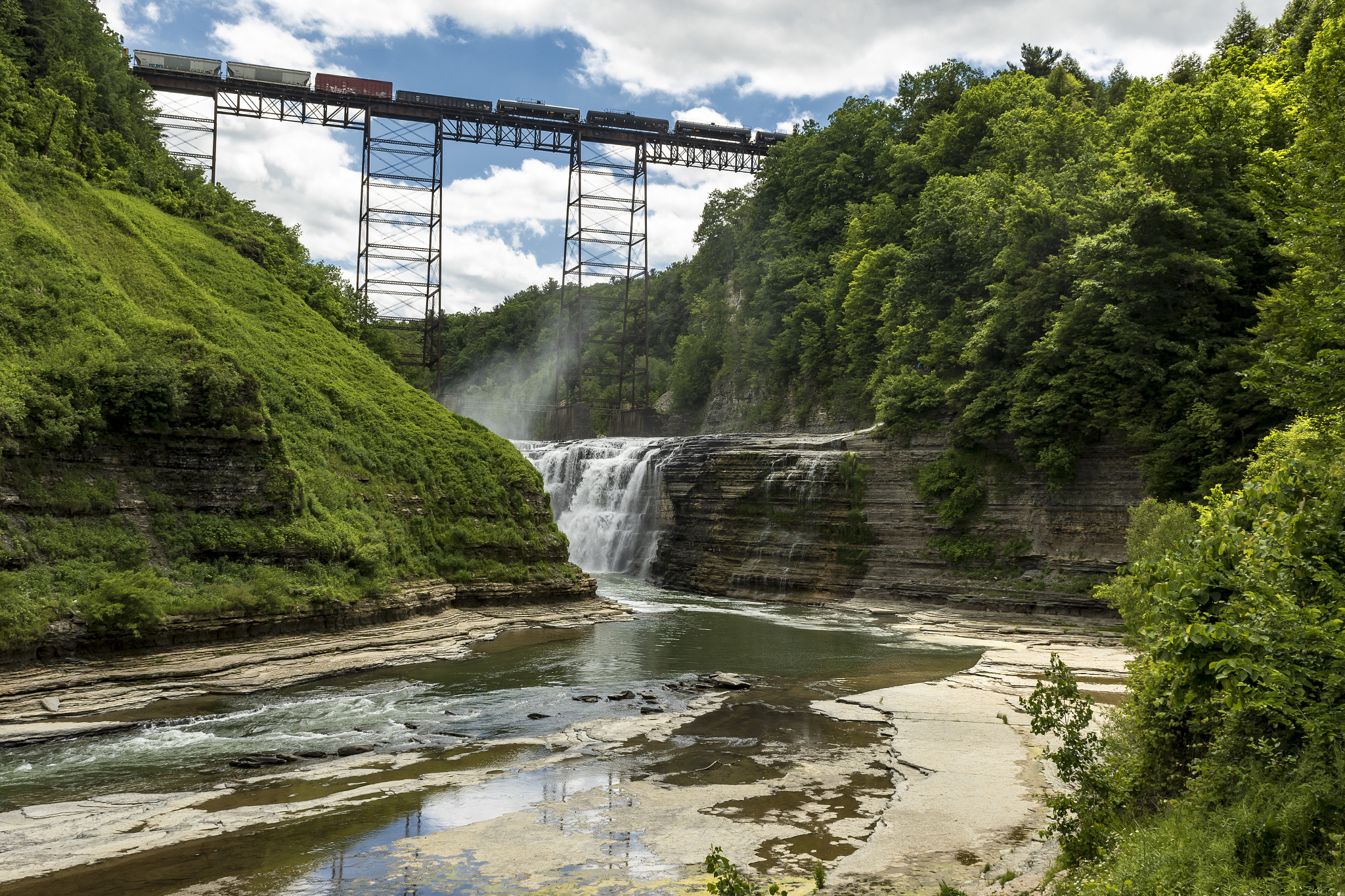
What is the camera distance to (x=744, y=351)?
72.0m

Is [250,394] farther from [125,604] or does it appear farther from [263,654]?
[263,654]

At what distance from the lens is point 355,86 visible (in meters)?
54.8

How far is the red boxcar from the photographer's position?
5444cm

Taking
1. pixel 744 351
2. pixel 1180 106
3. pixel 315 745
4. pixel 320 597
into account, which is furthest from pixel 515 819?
pixel 744 351

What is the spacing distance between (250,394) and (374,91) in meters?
38.0

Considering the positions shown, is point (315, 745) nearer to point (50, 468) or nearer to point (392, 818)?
point (392, 818)

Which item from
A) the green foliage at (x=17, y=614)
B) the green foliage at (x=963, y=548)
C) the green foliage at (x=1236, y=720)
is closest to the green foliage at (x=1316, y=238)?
the green foliage at (x=1236, y=720)

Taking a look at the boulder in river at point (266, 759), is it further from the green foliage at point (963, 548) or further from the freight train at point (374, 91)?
the freight train at point (374, 91)

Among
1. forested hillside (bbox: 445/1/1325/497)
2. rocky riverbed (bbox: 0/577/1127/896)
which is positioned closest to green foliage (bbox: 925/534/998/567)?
forested hillside (bbox: 445/1/1325/497)

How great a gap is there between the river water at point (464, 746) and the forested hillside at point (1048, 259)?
34.6ft

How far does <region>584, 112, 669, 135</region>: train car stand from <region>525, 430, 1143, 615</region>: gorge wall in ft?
78.3

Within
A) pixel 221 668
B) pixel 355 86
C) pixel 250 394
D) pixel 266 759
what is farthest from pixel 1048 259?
pixel 355 86

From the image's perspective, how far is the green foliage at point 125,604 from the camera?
1812 centimetres

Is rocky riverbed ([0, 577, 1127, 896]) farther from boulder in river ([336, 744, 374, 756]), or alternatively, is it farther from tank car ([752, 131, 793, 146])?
tank car ([752, 131, 793, 146])
